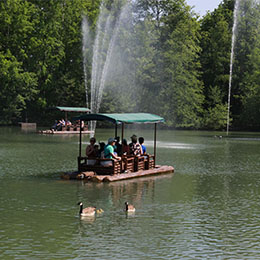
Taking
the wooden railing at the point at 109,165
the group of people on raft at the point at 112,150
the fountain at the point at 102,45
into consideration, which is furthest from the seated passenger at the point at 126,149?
the fountain at the point at 102,45

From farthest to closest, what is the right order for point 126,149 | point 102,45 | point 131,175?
point 102,45 → point 126,149 → point 131,175

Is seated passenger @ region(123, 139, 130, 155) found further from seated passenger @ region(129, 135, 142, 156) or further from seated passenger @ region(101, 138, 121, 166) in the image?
seated passenger @ region(101, 138, 121, 166)

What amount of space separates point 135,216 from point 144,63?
67366 millimetres

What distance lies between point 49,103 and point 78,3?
→ 50.5ft

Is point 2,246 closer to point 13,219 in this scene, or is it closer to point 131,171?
point 13,219

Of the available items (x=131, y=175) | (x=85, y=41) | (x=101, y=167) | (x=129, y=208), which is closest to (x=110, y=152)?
(x=101, y=167)

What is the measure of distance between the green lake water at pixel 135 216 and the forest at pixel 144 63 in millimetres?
53247

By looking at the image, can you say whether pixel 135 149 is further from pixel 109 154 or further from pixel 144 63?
pixel 144 63

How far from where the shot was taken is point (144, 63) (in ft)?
267

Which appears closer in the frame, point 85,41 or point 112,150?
point 112,150

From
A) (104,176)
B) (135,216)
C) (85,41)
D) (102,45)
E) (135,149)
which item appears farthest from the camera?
(85,41)

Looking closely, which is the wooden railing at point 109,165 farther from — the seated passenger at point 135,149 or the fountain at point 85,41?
the fountain at point 85,41

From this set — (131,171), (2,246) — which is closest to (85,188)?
(131,171)

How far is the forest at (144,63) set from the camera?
7894cm
